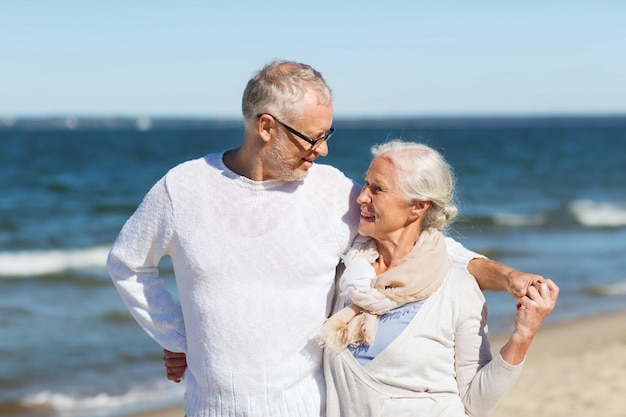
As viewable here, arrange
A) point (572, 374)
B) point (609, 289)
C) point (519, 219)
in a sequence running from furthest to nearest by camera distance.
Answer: point (519, 219) < point (609, 289) < point (572, 374)

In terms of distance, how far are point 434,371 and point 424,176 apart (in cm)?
67

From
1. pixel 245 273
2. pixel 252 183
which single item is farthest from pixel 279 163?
pixel 245 273

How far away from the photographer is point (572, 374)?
6938 millimetres

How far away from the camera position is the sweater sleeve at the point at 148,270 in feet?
9.44

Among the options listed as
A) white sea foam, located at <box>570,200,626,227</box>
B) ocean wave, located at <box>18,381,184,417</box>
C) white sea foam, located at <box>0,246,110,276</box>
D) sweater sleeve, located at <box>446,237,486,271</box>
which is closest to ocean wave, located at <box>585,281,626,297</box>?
ocean wave, located at <box>18,381,184,417</box>

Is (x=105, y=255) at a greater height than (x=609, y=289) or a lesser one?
lesser

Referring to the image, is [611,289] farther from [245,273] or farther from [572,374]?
[245,273]

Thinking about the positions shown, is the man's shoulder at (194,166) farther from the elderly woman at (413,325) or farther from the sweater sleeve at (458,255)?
the sweater sleeve at (458,255)

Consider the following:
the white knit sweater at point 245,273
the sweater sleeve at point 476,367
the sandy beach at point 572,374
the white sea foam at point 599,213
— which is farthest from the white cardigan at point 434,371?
the white sea foam at point 599,213

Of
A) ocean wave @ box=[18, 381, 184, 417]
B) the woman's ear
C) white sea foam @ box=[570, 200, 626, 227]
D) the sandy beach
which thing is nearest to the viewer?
the woman's ear

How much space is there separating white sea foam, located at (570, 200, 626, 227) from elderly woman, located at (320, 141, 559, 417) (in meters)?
16.9

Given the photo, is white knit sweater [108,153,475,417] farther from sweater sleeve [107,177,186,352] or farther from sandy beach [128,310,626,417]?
sandy beach [128,310,626,417]

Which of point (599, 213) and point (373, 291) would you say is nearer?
point (373, 291)

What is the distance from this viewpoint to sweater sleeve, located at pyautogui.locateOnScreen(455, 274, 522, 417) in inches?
A: 108
